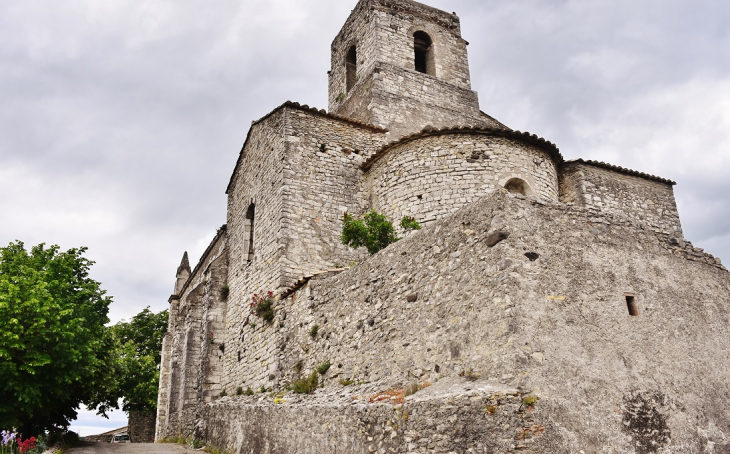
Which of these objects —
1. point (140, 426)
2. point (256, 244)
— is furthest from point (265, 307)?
point (140, 426)

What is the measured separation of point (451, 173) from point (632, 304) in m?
6.97

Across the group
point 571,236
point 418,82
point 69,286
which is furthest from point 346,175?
point 69,286

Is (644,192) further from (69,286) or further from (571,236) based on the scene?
(69,286)

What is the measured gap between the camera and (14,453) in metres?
9.37

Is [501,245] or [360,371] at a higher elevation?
[501,245]

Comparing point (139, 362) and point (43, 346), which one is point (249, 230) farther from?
point (139, 362)

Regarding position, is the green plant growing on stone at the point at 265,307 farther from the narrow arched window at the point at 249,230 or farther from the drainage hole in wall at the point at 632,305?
the drainage hole in wall at the point at 632,305

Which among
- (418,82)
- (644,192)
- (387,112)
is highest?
(418,82)

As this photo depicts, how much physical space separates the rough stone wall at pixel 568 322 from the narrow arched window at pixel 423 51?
12.7 m

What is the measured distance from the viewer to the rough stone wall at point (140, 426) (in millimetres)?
29750

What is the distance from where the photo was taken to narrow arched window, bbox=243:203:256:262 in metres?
15.8

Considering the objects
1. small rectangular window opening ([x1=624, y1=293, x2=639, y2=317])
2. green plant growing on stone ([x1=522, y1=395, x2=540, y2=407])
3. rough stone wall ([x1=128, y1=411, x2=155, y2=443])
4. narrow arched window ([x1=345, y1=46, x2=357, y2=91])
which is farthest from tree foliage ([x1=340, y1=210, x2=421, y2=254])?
rough stone wall ([x1=128, y1=411, x2=155, y2=443])

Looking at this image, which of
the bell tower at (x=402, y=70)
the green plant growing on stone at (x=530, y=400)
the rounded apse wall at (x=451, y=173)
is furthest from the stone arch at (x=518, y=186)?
the green plant growing on stone at (x=530, y=400)

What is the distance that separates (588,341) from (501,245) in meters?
1.44
